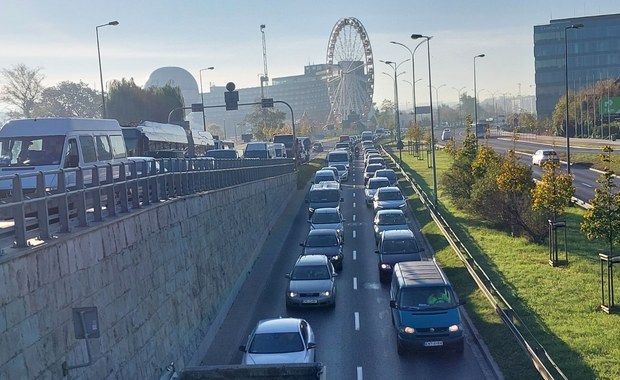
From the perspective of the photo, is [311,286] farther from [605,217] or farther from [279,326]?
[605,217]

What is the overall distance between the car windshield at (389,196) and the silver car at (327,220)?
219 inches

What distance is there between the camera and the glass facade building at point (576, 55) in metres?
130

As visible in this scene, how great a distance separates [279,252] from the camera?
3266 centimetres

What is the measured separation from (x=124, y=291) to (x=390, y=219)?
68.3ft

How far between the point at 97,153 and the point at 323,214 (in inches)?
677

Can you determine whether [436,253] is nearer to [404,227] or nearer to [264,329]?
[404,227]

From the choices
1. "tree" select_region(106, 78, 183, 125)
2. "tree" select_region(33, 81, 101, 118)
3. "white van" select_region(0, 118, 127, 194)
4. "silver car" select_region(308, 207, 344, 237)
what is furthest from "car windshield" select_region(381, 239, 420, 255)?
"tree" select_region(33, 81, 101, 118)

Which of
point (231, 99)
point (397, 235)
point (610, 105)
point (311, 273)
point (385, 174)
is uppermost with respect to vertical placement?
point (231, 99)

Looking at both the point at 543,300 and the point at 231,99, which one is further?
the point at 231,99

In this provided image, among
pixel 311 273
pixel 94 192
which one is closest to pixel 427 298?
pixel 311 273

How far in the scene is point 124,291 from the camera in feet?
43.3

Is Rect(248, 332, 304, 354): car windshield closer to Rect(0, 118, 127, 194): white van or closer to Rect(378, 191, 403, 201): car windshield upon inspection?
Rect(0, 118, 127, 194): white van

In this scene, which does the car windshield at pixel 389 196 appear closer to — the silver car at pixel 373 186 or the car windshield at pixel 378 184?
the silver car at pixel 373 186

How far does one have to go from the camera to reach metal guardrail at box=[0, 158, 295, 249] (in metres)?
10.1
